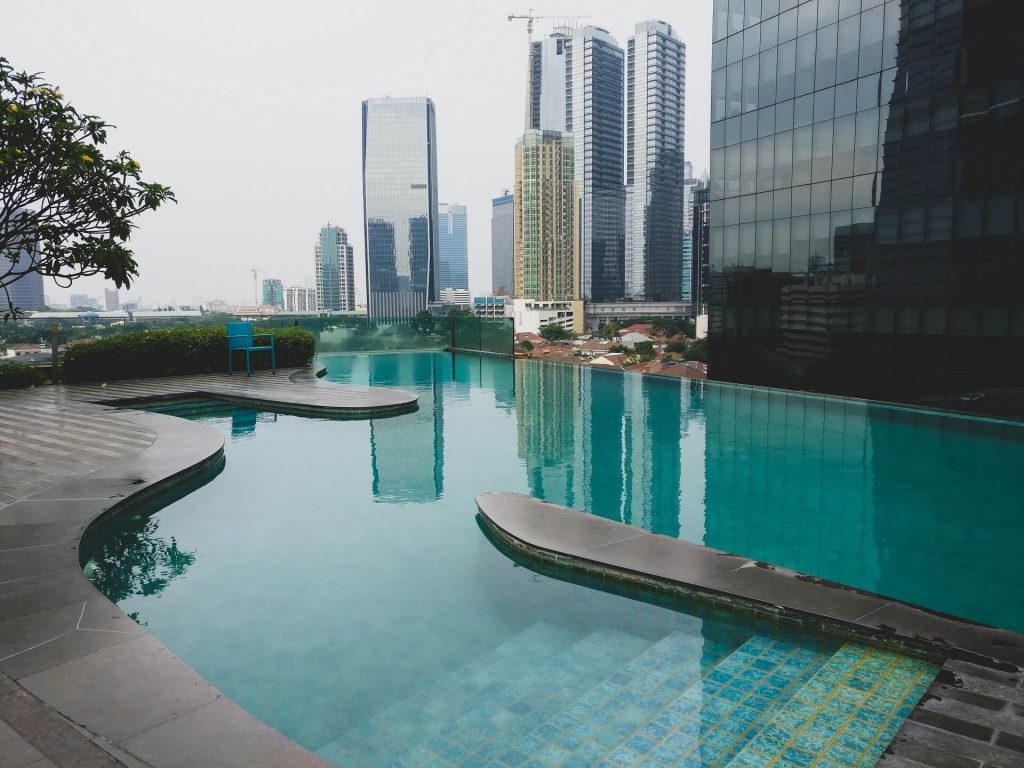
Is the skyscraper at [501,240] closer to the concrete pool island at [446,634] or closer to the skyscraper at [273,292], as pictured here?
the skyscraper at [273,292]

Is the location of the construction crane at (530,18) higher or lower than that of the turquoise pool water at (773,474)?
higher

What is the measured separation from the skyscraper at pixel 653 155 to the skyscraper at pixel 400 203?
4612 cm

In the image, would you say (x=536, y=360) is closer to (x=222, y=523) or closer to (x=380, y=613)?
(x=222, y=523)

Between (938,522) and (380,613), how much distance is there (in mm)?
4949

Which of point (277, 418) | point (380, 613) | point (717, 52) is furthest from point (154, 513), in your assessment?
point (717, 52)

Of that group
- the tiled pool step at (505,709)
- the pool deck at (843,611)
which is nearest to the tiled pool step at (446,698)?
the tiled pool step at (505,709)

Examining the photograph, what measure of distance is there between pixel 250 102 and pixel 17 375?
33.2 meters

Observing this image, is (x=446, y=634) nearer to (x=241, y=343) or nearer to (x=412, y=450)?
(x=412, y=450)

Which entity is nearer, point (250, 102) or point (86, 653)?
point (86, 653)

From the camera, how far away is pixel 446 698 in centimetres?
305

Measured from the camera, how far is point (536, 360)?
21562 millimetres

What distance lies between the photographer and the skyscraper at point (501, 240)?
168250 millimetres

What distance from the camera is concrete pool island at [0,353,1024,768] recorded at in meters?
2.64

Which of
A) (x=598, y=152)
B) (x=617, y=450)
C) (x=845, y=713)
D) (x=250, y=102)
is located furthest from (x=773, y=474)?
(x=598, y=152)
